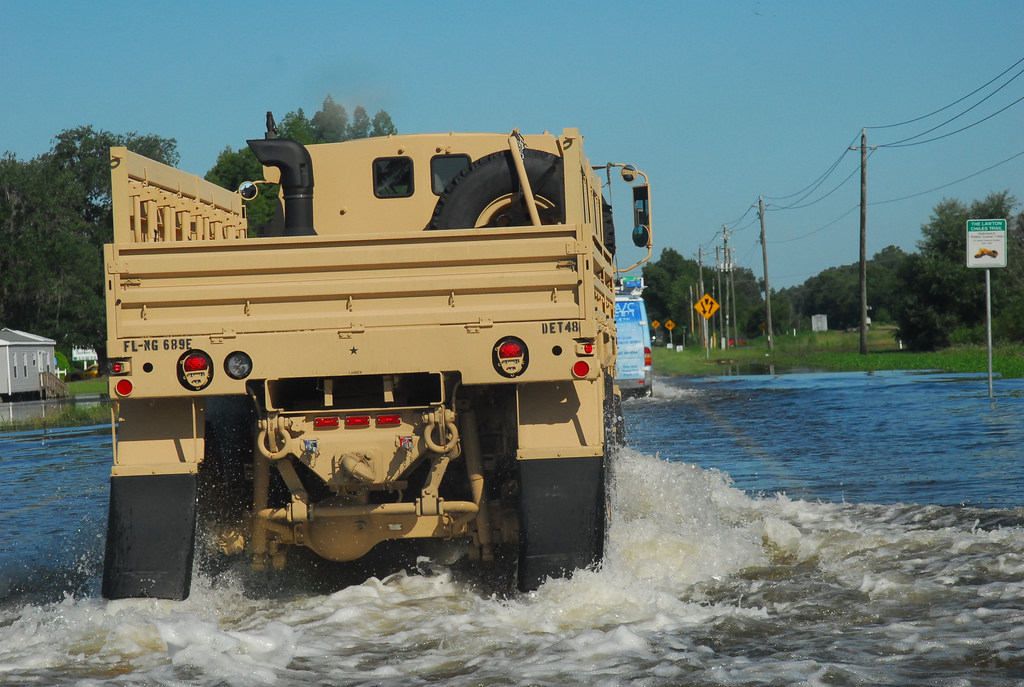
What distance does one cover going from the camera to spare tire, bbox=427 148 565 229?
692 cm

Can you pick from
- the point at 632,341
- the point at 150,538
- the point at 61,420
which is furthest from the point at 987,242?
the point at 61,420

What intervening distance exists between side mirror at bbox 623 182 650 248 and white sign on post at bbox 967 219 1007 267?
1098 cm

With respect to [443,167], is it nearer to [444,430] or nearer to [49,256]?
[444,430]

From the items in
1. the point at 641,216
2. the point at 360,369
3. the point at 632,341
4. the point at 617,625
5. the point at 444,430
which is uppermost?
the point at 641,216

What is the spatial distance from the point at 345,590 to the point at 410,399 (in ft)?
4.13

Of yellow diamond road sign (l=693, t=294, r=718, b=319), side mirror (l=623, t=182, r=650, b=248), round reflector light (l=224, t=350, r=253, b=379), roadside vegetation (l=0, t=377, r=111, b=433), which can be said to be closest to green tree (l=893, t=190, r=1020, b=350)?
yellow diamond road sign (l=693, t=294, r=718, b=319)

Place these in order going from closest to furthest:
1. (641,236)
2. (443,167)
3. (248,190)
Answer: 1. (443,167)
2. (248,190)
3. (641,236)

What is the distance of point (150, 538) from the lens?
5590 millimetres

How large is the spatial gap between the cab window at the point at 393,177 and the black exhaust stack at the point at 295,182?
0.84m

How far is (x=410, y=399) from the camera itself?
237 inches

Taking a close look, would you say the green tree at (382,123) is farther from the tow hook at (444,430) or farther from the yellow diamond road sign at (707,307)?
the tow hook at (444,430)

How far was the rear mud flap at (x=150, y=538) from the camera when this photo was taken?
18.2ft

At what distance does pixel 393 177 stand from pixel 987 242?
13374mm

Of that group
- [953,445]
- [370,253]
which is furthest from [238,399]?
[953,445]
